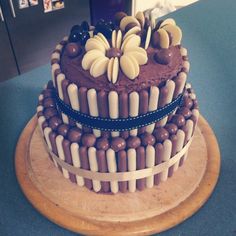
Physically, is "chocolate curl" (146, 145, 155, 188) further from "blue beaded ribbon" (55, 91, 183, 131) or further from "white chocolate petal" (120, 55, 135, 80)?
"white chocolate petal" (120, 55, 135, 80)

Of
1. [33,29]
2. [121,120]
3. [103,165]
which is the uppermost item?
[121,120]

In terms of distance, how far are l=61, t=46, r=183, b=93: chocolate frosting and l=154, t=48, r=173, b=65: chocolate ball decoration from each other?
10 millimetres

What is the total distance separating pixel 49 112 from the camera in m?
1.04

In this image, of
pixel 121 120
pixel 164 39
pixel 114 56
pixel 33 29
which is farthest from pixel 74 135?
pixel 33 29

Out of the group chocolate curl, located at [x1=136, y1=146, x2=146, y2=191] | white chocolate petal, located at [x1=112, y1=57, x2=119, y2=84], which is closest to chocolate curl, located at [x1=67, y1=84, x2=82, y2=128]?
white chocolate petal, located at [x1=112, y1=57, x2=119, y2=84]

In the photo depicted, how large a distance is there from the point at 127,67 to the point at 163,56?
0.37 feet

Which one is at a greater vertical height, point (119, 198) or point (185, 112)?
point (185, 112)

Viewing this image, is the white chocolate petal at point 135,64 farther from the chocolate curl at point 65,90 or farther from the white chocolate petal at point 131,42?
the chocolate curl at point 65,90

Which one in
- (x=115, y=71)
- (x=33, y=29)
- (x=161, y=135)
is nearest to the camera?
(x=115, y=71)

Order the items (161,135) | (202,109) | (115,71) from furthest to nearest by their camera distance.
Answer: (202,109) < (161,135) < (115,71)

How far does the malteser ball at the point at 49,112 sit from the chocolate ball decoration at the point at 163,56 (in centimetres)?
37

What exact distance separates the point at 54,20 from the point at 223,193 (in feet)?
5.64

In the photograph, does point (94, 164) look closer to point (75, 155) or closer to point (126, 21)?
point (75, 155)

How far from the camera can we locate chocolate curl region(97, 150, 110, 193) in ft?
3.00
